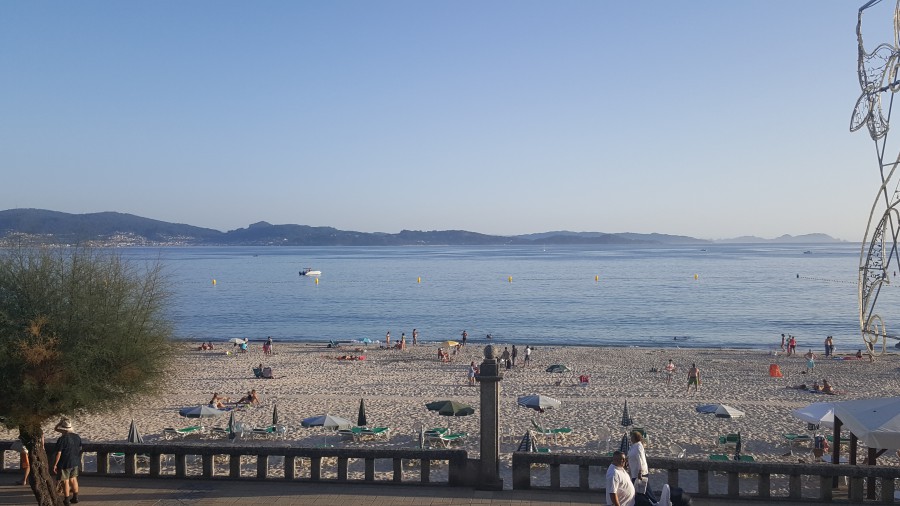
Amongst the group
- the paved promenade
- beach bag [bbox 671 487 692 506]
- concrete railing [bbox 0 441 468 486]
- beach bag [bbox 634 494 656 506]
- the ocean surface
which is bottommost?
the ocean surface

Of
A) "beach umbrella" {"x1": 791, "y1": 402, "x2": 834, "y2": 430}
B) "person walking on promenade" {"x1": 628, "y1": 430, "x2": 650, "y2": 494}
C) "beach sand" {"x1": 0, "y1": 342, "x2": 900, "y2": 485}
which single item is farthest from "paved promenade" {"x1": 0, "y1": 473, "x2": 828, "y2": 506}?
"beach umbrella" {"x1": 791, "y1": 402, "x2": 834, "y2": 430}

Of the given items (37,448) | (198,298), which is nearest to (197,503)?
(37,448)

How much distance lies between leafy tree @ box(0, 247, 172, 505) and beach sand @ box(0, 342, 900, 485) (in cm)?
123

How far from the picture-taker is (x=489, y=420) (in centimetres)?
954

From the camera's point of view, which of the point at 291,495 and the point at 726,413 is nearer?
the point at 291,495

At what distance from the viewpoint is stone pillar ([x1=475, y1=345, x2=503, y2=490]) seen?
9.46m

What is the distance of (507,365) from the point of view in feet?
120

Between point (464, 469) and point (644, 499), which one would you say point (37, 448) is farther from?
point (644, 499)

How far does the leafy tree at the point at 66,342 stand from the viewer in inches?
337

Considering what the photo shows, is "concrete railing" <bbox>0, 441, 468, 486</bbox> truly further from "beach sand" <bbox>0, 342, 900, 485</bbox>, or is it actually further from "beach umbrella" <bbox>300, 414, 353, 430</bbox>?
"beach umbrella" <bbox>300, 414, 353, 430</bbox>

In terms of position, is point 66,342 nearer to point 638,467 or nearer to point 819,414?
point 638,467

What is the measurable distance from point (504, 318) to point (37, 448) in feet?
207

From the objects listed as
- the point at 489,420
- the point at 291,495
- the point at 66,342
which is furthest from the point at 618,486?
the point at 66,342

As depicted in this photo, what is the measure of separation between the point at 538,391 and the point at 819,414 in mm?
12769
